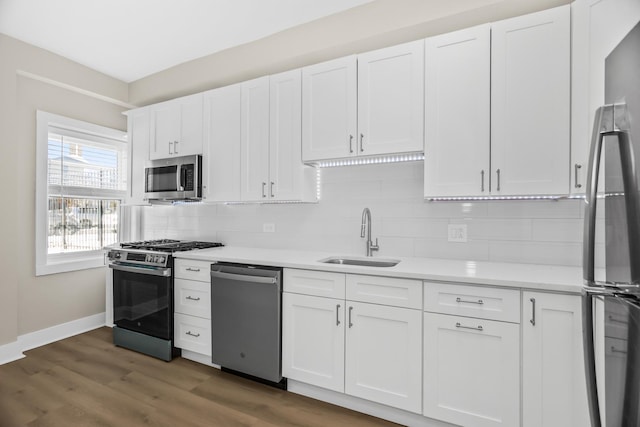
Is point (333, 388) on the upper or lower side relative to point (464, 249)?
lower

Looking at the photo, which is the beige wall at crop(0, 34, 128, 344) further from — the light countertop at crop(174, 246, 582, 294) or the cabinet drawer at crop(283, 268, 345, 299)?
the cabinet drawer at crop(283, 268, 345, 299)

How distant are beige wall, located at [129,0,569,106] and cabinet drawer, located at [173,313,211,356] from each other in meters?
2.22

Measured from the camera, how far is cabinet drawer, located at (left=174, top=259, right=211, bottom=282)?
2580mm

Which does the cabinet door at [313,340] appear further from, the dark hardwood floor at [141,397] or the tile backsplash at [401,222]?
the tile backsplash at [401,222]

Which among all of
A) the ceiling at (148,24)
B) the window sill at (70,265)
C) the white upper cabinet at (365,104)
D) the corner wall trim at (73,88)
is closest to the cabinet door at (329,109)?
the white upper cabinet at (365,104)

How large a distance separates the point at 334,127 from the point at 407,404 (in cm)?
188

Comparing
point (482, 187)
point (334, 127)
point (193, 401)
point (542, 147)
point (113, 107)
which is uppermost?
point (113, 107)

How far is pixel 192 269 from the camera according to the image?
2.64 meters

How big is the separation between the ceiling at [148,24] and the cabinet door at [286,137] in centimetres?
45

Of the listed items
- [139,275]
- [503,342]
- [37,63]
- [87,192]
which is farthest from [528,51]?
[87,192]

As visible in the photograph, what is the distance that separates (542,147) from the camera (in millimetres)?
1811

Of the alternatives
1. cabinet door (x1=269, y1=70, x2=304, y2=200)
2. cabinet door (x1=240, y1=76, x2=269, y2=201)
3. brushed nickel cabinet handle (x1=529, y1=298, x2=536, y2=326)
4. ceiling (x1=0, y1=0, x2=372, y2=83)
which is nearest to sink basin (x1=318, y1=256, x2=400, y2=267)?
cabinet door (x1=269, y1=70, x2=304, y2=200)

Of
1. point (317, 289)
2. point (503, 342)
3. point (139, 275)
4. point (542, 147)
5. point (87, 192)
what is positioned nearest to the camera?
point (503, 342)

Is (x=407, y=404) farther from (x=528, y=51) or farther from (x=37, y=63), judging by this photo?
(x=37, y=63)
